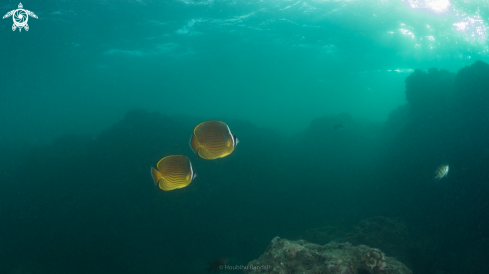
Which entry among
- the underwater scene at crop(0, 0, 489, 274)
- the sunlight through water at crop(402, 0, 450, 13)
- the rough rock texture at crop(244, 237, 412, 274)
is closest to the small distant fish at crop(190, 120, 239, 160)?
the underwater scene at crop(0, 0, 489, 274)

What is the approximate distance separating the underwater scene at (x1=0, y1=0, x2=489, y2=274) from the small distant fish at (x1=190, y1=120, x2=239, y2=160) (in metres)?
0.01

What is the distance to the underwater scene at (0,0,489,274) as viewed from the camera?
953 cm

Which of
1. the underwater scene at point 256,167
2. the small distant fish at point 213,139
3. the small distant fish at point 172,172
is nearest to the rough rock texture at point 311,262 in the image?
the underwater scene at point 256,167

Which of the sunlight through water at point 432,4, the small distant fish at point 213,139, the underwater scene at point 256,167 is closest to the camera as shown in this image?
the small distant fish at point 213,139

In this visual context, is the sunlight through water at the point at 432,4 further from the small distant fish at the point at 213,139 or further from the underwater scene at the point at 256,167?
the small distant fish at the point at 213,139

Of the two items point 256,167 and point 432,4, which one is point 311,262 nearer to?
point 256,167

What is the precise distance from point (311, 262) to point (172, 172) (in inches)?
132

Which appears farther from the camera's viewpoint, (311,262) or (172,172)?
(311,262)

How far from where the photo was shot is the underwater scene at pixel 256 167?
9.53 m

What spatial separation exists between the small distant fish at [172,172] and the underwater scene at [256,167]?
27 mm

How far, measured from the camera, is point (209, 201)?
52.1ft

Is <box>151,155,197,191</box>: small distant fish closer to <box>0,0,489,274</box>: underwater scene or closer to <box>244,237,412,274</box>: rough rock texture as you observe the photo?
<box>0,0,489,274</box>: underwater scene

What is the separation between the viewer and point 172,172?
2582mm

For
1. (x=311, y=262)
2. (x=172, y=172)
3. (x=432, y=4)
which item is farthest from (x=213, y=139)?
(x=432, y=4)
